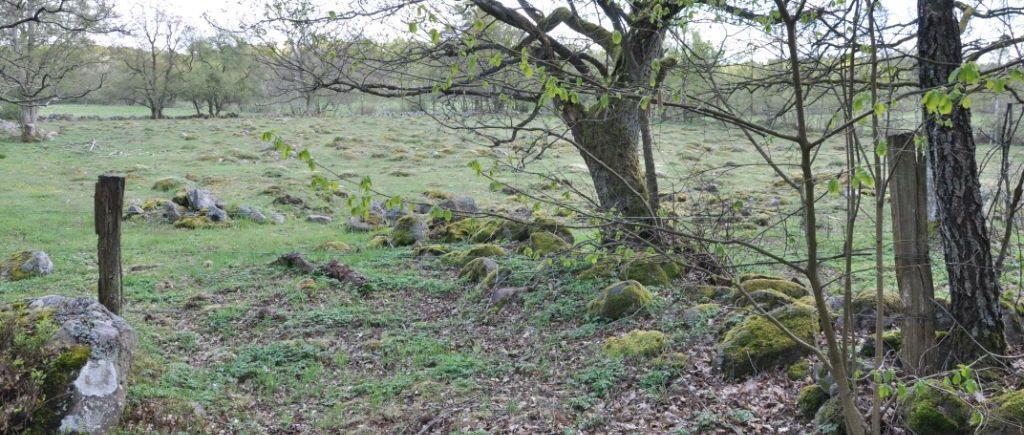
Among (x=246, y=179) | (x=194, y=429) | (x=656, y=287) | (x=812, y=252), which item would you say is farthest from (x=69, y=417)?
(x=246, y=179)

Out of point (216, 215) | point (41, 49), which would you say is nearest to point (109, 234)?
point (216, 215)

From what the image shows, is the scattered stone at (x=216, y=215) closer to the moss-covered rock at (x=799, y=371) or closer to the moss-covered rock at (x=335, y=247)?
the moss-covered rock at (x=335, y=247)

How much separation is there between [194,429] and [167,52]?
47.6 m

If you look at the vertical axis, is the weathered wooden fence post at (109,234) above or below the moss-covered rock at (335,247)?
above

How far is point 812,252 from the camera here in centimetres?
308

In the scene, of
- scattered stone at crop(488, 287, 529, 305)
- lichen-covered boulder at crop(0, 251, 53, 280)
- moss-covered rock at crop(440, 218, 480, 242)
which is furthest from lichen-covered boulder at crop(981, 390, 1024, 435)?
lichen-covered boulder at crop(0, 251, 53, 280)

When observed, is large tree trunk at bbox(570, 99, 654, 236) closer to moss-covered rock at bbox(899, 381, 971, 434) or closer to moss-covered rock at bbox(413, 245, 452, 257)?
moss-covered rock at bbox(413, 245, 452, 257)

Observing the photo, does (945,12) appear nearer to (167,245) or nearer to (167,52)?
(167,245)

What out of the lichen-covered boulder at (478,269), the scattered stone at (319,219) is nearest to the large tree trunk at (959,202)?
the lichen-covered boulder at (478,269)

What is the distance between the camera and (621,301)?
27.1 feet

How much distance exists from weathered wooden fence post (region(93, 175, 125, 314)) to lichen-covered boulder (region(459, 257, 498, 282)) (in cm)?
511

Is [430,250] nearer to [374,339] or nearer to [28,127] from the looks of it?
[374,339]

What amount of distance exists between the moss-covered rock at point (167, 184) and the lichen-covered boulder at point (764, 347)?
1954 cm

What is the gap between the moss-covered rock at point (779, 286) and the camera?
7.98 m
